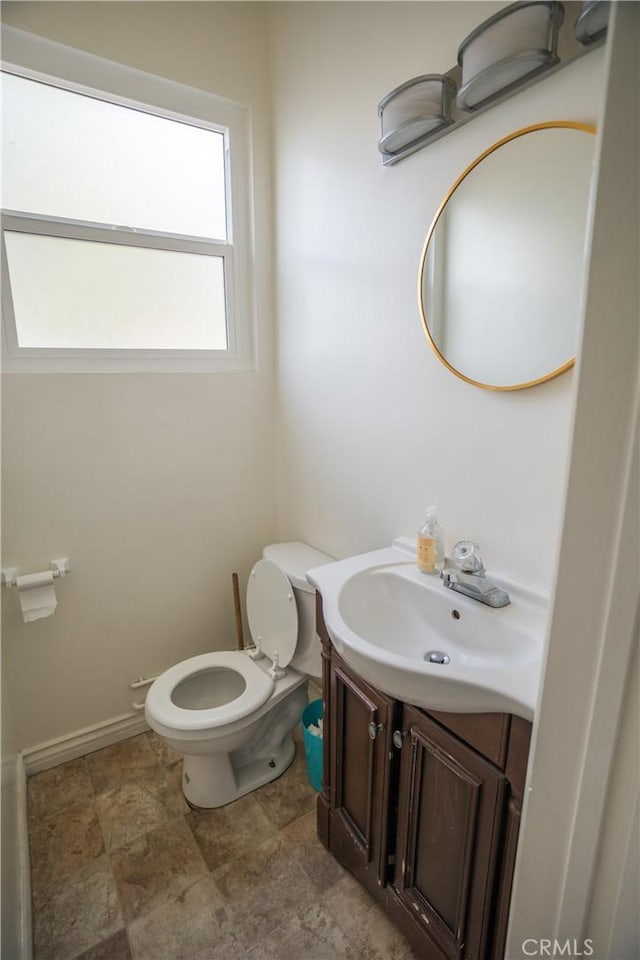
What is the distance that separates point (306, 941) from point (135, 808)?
753 millimetres

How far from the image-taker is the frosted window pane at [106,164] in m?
1.49

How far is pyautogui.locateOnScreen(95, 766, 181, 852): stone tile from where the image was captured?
1.50 m

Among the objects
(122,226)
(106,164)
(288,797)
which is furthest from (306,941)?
(106,164)

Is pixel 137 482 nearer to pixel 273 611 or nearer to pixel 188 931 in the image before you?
pixel 273 611

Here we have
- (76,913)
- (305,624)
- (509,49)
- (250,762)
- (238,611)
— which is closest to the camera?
(509,49)

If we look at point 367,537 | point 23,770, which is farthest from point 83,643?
point 367,537

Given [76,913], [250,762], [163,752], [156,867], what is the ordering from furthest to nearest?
[163,752], [250,762], [156,867], [76,913]

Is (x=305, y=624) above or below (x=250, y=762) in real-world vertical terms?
above

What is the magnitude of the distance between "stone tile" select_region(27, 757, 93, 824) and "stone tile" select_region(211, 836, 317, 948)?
0.65 metres

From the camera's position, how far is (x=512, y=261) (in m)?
1.04

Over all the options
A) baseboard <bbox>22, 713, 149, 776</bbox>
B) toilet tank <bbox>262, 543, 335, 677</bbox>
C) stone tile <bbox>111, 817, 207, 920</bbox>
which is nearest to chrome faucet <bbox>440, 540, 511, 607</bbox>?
toilet tank <bbox>262, 543, 335, 677</bbox>

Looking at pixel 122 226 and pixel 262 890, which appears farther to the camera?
pixel 122 226

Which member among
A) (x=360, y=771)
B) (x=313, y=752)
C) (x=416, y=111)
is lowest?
(x=313, y=752)

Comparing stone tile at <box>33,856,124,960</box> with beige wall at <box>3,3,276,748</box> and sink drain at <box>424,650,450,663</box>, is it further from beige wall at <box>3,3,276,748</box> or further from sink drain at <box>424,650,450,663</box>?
sink drain at <box>424,650,450,663</box>
